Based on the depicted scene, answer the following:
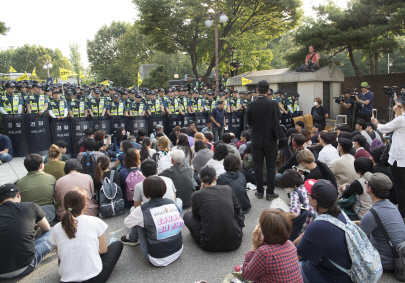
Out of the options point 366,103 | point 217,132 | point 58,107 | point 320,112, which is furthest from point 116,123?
point 366,103

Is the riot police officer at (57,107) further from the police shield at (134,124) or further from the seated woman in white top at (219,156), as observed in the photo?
the seated woman in white top at (219,156)

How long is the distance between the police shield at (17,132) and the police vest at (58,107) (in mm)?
922

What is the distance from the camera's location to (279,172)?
6691mm

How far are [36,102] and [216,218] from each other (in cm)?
795

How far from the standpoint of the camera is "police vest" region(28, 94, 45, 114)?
9.47 meters

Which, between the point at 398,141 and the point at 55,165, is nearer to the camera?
the point at 398,141

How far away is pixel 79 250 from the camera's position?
3180 millimetres

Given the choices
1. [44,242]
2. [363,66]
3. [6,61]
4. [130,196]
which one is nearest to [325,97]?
[130,196]

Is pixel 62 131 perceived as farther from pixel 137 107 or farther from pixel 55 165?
pixel 55 165

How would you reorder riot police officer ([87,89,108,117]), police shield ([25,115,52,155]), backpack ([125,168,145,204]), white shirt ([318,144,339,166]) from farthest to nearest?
riot police officer ([87,89,108,117]), police shield ([25,115,52,155]), white shirt ([318,144,339,166]), backpack ([125,168,145,204])

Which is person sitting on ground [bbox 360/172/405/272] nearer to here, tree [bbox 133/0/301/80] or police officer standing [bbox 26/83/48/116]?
police officer standing [bbox 26/83/48/116]

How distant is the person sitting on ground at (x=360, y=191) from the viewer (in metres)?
4.42

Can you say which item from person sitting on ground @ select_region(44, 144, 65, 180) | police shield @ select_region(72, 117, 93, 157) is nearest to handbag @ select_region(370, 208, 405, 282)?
person sitting on ground @ select_region(44, 144, 65, 180)

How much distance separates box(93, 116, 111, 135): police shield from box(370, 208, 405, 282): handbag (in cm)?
863
